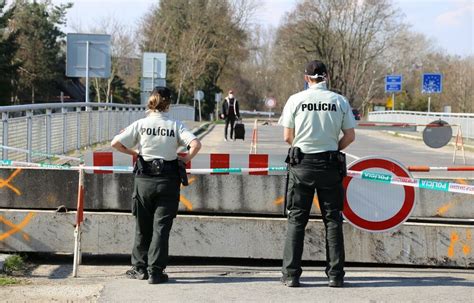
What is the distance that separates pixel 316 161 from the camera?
234 inches

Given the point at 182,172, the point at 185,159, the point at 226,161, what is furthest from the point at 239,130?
the point at 182,172

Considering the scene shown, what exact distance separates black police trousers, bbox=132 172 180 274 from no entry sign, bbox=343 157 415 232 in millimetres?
1759

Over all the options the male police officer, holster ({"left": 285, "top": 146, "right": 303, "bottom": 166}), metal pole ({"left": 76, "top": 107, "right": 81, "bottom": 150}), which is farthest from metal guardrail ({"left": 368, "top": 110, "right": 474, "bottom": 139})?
holster ({"left": 285, "top": 146, "right": 303, "bottom": 166})

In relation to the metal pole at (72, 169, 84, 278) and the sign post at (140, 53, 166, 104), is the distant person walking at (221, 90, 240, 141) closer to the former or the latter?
the sign post at (140, 53, 166, 104)

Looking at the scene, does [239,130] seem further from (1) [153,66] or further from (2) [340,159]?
(2) [340,159]

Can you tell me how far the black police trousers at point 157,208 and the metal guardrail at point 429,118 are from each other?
87.0ft

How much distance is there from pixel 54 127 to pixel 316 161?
30.6 ft

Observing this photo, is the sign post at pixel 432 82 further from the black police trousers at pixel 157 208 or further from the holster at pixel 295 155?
the black police trousers at pixel 157 208

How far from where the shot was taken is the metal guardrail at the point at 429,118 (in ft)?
102

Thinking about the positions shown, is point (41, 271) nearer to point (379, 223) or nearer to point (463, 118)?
point (379, 223)

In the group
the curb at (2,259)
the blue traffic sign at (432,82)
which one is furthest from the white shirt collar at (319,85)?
the blue traffic sign at (432,82)

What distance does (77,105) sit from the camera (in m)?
16.7

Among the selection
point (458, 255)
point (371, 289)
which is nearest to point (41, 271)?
point (371, 289)

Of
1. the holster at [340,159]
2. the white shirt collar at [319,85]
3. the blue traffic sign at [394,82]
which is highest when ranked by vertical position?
the blue traffic sign at [394,82]
